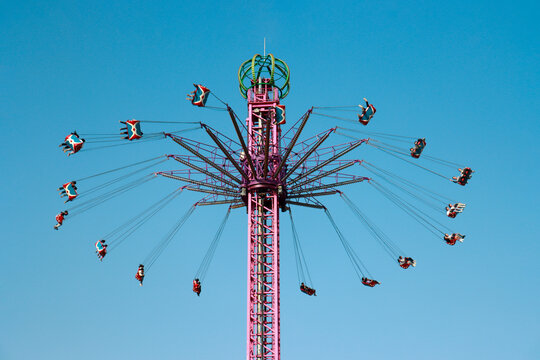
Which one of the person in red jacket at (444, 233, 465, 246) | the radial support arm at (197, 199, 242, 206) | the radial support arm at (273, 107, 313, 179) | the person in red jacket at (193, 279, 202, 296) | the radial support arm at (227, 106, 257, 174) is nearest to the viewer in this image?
the radial support arm at (227, 106, 257, 174)

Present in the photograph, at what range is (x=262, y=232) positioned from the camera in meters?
61.6

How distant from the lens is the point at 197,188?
208 ft

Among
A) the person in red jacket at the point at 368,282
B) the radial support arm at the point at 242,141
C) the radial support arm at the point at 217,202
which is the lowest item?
the person in red jacket at the point at 368,282

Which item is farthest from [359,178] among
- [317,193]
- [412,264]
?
[412,264]

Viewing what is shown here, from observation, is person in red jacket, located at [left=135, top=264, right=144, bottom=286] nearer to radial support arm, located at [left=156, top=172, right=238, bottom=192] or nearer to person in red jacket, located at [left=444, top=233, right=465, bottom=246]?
radial support arm, located at [left=156, top=172, right=238, bottom=192]

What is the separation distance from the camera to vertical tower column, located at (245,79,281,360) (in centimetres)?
5862

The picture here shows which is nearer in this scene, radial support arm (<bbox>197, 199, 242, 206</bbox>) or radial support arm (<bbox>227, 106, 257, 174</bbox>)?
radial support arm (<bbox>227, 106, 257, 174</bbox>)

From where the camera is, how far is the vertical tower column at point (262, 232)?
Answer: 5862 cm

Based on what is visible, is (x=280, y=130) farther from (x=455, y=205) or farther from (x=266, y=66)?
(x=455, y=205)

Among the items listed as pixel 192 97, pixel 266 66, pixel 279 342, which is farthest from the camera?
pixel 266 66

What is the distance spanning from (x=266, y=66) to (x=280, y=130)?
5.81 m

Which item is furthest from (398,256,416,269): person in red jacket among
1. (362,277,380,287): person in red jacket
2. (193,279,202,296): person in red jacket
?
(193,279,202,296): person in red jacket

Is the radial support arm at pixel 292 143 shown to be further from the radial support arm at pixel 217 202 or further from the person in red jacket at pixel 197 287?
the person in red jacket at pixel 197 287

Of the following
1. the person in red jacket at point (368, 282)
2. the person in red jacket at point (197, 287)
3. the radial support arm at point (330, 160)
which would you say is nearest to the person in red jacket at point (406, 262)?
the person in red jacket at point (368, 282)
